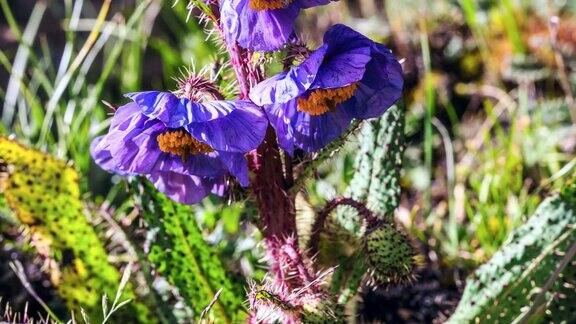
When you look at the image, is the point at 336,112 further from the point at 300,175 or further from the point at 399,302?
the point at 399,302

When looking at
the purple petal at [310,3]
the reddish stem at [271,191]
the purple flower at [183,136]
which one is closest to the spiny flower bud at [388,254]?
the reddish stem at [271,191]

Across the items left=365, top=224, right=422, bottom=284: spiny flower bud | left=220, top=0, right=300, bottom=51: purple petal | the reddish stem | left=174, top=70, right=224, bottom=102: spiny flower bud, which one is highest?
left=220, top=0, right=300, bottom=51: purple petal

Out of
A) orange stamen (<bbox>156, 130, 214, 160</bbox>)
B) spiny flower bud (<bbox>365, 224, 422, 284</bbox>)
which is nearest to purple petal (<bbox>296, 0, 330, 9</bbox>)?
orange stamen (<bbox>156, 130, 214, 160</bbox>)

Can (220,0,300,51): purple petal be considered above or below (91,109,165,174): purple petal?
above

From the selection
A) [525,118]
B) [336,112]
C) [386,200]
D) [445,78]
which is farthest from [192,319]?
[445,78]

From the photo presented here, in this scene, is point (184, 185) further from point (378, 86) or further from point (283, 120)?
point (378, 86)

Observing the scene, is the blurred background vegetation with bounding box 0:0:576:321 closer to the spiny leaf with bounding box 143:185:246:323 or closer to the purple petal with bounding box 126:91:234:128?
the spiny leaf with bounding box 143:185:246:323

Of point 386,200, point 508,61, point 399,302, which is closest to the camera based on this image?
point 386,200

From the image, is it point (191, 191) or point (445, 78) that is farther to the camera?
point (445, 78)
